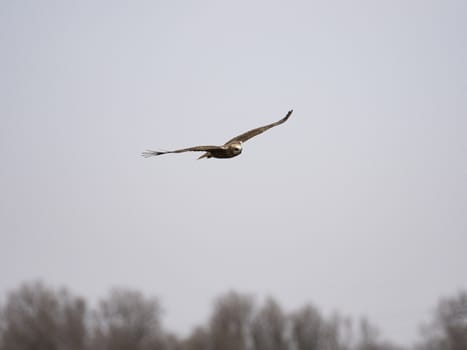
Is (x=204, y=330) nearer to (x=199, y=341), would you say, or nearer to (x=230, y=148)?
(x=199, y=341)

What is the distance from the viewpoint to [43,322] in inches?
2271

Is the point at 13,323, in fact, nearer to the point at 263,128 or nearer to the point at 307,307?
the point at 307,307

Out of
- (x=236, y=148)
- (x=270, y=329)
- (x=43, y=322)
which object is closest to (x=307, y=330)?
(x=270, y=329)

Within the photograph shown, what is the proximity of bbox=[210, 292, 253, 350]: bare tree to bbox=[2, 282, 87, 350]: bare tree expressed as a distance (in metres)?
9.54

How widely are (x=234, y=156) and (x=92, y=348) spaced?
33245mm

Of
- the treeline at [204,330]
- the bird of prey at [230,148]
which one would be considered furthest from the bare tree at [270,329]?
the bird of prey at [230,148]

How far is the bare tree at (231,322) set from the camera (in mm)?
53281

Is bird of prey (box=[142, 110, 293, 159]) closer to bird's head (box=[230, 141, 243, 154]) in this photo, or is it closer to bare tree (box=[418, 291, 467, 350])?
bird's head (box=[230, 141, 243, 154])

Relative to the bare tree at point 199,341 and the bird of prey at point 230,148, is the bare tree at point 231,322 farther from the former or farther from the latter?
the bird of prey at point 230,148

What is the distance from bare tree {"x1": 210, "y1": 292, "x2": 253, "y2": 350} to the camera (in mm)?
53281

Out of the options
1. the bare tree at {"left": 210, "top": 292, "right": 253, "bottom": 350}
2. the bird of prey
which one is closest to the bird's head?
the bird of prey

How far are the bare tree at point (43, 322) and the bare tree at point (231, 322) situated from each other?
9.54 m

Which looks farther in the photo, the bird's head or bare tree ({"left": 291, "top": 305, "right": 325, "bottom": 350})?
bare tree ({"left": 291, "top": 305, "right": 325, "bottom": 350})

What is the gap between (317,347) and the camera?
175ft
